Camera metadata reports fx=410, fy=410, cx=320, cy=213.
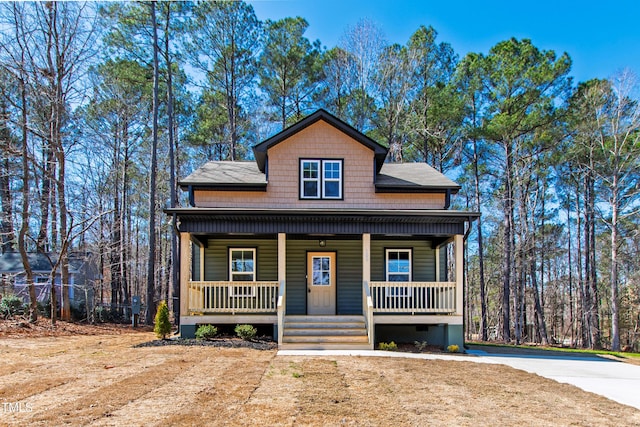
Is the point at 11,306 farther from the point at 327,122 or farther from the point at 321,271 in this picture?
the point at 327,122

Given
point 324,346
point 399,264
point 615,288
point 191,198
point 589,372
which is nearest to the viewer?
point 589,372

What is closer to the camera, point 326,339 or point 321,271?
point 326,339

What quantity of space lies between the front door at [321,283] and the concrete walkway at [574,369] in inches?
132

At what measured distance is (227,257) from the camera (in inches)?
523

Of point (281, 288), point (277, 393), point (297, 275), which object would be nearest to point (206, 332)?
point (281, 288)

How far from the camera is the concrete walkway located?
6.76 metres

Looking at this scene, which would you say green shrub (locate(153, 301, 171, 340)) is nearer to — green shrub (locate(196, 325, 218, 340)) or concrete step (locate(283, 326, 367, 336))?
green shrub (locate(196, 325, 218, 340))

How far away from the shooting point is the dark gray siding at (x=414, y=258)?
13508mm

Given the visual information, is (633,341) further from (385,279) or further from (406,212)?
(406,212)

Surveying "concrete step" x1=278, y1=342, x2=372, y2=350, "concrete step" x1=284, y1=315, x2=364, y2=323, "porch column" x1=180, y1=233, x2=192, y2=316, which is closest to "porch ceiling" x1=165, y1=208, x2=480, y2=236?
"porch column" x1=180, y1=233, x2=192, y2=316

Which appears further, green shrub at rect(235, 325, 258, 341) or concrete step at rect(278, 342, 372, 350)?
green shrub at rect(235, 325, 258, 341)

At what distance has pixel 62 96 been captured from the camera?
15.1 meters

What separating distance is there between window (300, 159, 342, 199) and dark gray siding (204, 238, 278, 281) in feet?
6.69

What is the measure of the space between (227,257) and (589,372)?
10021 mm
